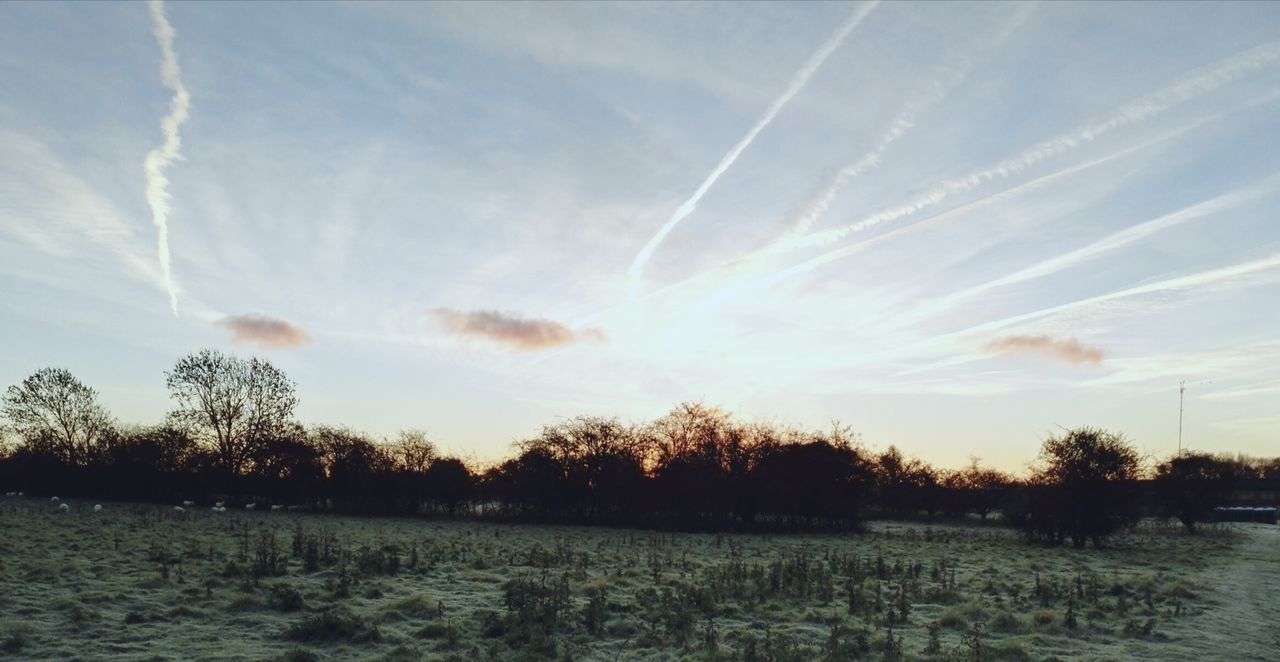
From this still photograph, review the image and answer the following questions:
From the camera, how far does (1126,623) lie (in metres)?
15.0

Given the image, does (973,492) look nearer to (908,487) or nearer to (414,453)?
(908,487)

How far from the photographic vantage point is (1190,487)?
2063 inches

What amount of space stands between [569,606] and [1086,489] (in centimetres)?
3372

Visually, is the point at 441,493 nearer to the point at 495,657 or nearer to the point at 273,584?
the point at 273,584

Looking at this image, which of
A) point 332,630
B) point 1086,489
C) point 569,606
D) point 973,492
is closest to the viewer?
point 332,630

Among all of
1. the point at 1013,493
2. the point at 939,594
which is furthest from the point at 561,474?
the point at 939,594

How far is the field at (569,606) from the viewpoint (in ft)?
39.7

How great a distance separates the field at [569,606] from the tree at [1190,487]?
29227 mm

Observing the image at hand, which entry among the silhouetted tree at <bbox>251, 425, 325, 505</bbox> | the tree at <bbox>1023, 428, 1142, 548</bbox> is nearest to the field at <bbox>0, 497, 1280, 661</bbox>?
the tree at <bbox>1023, 428, 1142, 548</bbox>

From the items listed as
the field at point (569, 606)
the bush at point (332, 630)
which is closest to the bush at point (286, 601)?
the field at point (569, 606)

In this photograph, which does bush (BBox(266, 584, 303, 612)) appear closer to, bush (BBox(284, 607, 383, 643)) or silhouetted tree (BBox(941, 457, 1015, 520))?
bush (BBox(284, 607, 383, 643))

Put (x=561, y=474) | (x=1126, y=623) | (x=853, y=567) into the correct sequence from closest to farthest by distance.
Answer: (x=1126, y=623) → (x=853, y=567) → (x=561, y=474)

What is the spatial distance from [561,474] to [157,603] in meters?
38.8

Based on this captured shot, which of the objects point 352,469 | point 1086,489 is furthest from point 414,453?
point 1086,489
